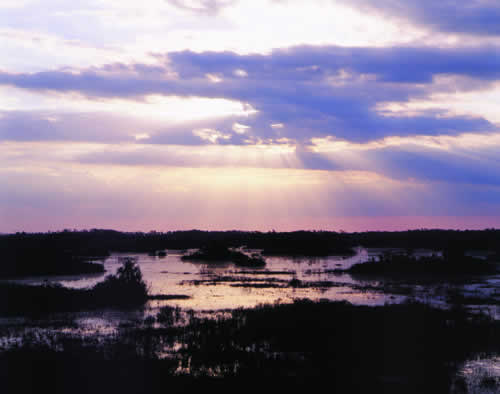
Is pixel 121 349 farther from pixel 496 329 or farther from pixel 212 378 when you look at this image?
pixel 496 329

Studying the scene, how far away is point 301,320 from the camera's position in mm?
24562

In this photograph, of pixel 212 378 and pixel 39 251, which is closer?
pixel 212 378

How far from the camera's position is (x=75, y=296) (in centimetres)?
3309

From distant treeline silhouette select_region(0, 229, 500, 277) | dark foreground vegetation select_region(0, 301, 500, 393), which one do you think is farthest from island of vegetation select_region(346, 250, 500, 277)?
dark foreground vegetation select_region(0, 301, 500, 393)

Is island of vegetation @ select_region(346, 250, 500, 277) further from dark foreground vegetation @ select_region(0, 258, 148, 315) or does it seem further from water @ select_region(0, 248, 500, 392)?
dark foreground vegetation @ select_region(0, 258, 148, 315)

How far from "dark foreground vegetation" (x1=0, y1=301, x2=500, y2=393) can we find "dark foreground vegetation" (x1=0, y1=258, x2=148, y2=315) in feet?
20.4

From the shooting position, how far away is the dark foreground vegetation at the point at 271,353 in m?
15.7

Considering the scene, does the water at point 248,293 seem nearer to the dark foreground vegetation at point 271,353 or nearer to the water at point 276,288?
the water at point 276,288

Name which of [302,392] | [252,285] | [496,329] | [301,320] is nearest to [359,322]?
[301,320]

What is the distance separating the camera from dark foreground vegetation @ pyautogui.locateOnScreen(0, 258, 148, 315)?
30906 mm

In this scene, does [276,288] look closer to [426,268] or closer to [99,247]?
[426,268]

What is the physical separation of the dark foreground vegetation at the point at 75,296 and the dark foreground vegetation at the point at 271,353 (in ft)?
20.4

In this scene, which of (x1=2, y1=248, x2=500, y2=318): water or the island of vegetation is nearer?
(x1=2, y1=248, x2=500, y2=318): water

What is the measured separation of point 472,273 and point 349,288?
20.6 meters
